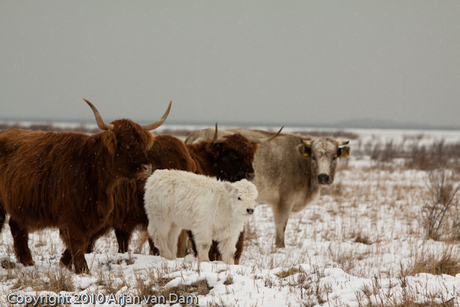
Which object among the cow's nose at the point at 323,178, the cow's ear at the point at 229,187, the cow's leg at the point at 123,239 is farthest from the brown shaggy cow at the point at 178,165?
the cow's nose at the point at 323,178

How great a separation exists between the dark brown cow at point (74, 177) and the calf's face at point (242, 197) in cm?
112

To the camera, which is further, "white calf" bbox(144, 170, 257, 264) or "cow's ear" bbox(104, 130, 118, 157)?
"white calf" bbox(144, 170, 257, 264)

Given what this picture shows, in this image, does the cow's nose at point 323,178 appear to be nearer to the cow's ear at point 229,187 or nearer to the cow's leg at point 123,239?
the cow's ear at point 229,187

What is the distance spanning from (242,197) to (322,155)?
3.56 meters

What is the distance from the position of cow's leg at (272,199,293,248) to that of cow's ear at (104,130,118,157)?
4.16 metres

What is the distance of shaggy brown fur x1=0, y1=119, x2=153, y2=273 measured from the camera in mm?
5000

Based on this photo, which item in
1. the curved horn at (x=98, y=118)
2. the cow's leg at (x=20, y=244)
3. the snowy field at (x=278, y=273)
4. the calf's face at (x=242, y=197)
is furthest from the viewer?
the cow's leg at (x=20, y=244)

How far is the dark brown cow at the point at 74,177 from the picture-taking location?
16.4 ft

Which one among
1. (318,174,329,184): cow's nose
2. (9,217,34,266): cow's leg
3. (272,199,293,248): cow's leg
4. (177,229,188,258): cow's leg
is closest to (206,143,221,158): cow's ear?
(177,229,188,258): cow's leg

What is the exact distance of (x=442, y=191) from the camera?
9617 mm

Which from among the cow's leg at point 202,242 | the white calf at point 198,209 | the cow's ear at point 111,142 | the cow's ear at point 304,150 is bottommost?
the cow's leg at point 202,242

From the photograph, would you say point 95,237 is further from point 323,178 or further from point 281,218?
point 323,178

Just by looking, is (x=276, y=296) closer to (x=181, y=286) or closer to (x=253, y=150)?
(x=181, y=286)

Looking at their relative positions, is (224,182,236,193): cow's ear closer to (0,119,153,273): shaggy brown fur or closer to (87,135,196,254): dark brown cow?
(0,119,153,273): shaggy brown fur
